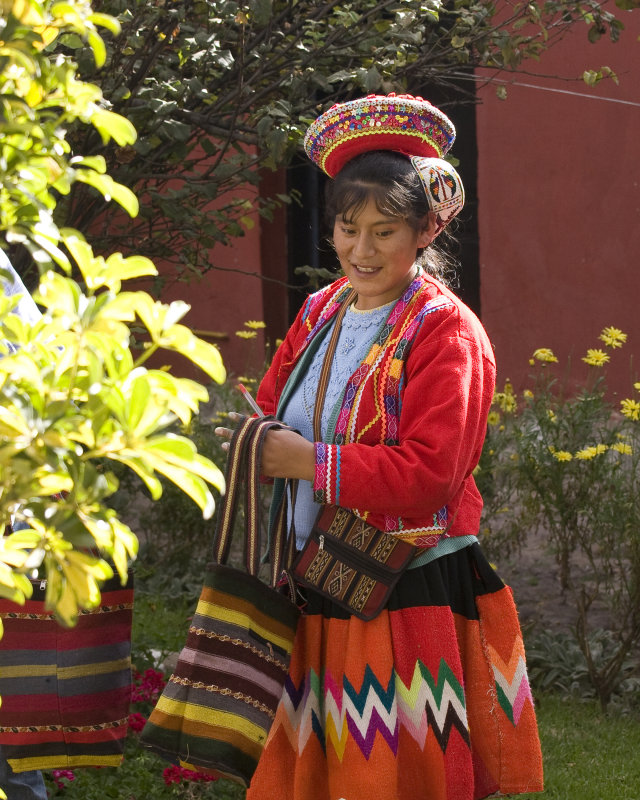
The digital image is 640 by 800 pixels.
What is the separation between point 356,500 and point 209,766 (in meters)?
0.58

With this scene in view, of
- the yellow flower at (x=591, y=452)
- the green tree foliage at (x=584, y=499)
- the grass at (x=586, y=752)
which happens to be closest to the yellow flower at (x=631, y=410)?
the green tree foliage at (x=584, y=499)

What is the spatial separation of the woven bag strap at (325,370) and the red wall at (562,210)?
391 centimetres

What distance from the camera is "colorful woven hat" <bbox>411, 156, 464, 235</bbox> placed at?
230cm

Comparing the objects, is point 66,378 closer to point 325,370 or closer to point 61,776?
point 325,370

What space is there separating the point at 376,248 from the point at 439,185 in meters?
0.17

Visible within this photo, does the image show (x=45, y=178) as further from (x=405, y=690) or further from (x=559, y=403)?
(x=559, y=403)

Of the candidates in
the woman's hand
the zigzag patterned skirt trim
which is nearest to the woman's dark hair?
the woman's hand

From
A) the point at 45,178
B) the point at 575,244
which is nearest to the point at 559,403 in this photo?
the point at 575,244

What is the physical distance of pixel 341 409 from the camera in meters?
2.32

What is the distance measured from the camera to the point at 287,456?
2225 millimetres

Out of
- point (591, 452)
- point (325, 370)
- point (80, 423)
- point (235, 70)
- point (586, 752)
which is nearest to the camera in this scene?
point (80, 423)

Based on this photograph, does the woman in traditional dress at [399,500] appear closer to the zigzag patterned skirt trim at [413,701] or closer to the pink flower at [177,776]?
the zigzag patterned skirt trim at [413,701]

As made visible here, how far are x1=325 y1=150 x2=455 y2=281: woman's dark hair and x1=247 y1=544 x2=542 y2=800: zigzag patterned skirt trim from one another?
27.4 inches

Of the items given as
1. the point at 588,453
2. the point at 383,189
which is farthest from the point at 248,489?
the point at 588,453
